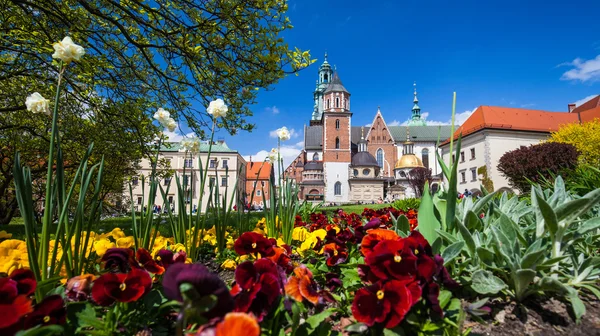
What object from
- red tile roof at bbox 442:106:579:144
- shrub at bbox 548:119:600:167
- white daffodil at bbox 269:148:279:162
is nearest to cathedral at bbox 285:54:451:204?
red tile roof at bbox 442:106:579:144

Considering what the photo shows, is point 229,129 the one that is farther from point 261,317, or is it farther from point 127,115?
point 261,317

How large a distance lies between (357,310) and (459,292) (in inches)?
26.6

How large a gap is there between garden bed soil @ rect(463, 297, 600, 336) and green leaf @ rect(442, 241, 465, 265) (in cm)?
24

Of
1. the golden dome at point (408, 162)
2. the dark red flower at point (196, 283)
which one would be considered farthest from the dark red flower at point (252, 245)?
the golden dome at point (408, 162)

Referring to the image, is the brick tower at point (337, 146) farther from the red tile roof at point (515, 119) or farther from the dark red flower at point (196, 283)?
the dark red flower at point (196, 283)

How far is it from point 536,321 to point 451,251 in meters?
0.42

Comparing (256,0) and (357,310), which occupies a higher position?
(256,0)

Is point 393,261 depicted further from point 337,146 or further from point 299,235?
point 337,146

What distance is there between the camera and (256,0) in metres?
4.88

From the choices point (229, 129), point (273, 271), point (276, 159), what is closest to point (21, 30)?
point (229, 129)

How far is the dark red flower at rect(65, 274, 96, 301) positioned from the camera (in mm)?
Answer: 1184

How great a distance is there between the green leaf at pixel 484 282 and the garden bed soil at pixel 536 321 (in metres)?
0.11

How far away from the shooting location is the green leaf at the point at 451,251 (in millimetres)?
1318

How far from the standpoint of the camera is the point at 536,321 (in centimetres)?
129
